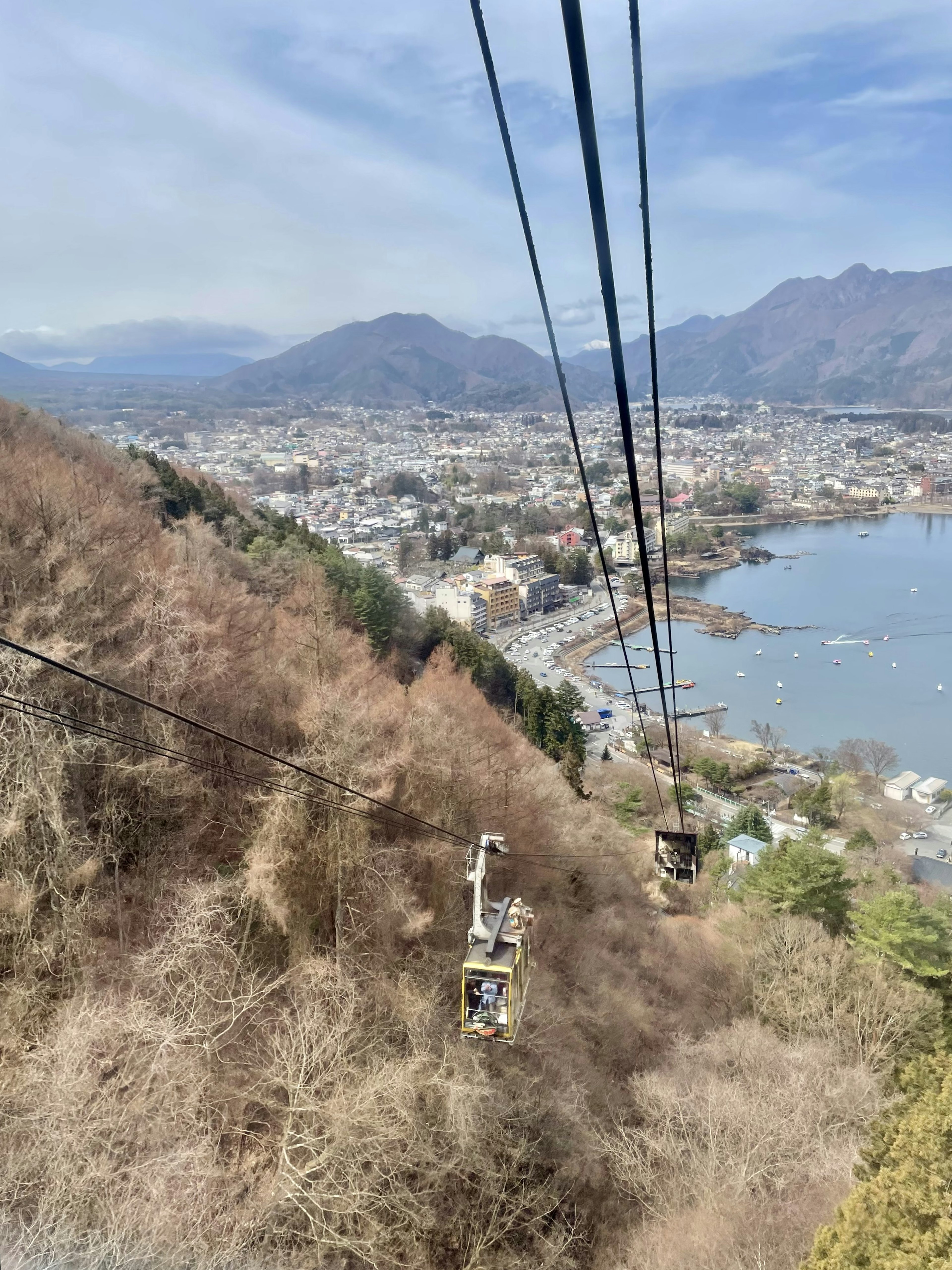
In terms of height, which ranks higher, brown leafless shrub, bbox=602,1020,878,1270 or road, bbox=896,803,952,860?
brown leafless shrub, bbox=602,1020,878,1270

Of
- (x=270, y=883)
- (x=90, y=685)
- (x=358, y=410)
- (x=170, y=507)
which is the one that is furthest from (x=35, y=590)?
(x=358, y=410)

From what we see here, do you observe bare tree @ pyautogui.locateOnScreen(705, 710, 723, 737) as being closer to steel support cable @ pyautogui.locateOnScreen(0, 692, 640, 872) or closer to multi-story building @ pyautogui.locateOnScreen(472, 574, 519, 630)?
multi-story building @ pyautogui.locateOnScreen(472, 574, 519, 630)

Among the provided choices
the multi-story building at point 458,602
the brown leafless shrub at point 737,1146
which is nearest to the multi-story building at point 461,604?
the multi-story building at point 458,602

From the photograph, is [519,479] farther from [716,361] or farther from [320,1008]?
[716,361]

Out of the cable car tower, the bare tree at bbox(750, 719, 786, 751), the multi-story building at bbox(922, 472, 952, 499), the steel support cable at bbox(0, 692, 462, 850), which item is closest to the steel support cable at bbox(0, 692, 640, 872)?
the steel support cable at bbox(0, 692, 462, 850)

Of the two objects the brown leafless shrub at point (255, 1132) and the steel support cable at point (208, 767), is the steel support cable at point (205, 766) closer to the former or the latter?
the steel support cable at point (208, 767)

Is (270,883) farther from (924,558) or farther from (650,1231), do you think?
(924,558)
